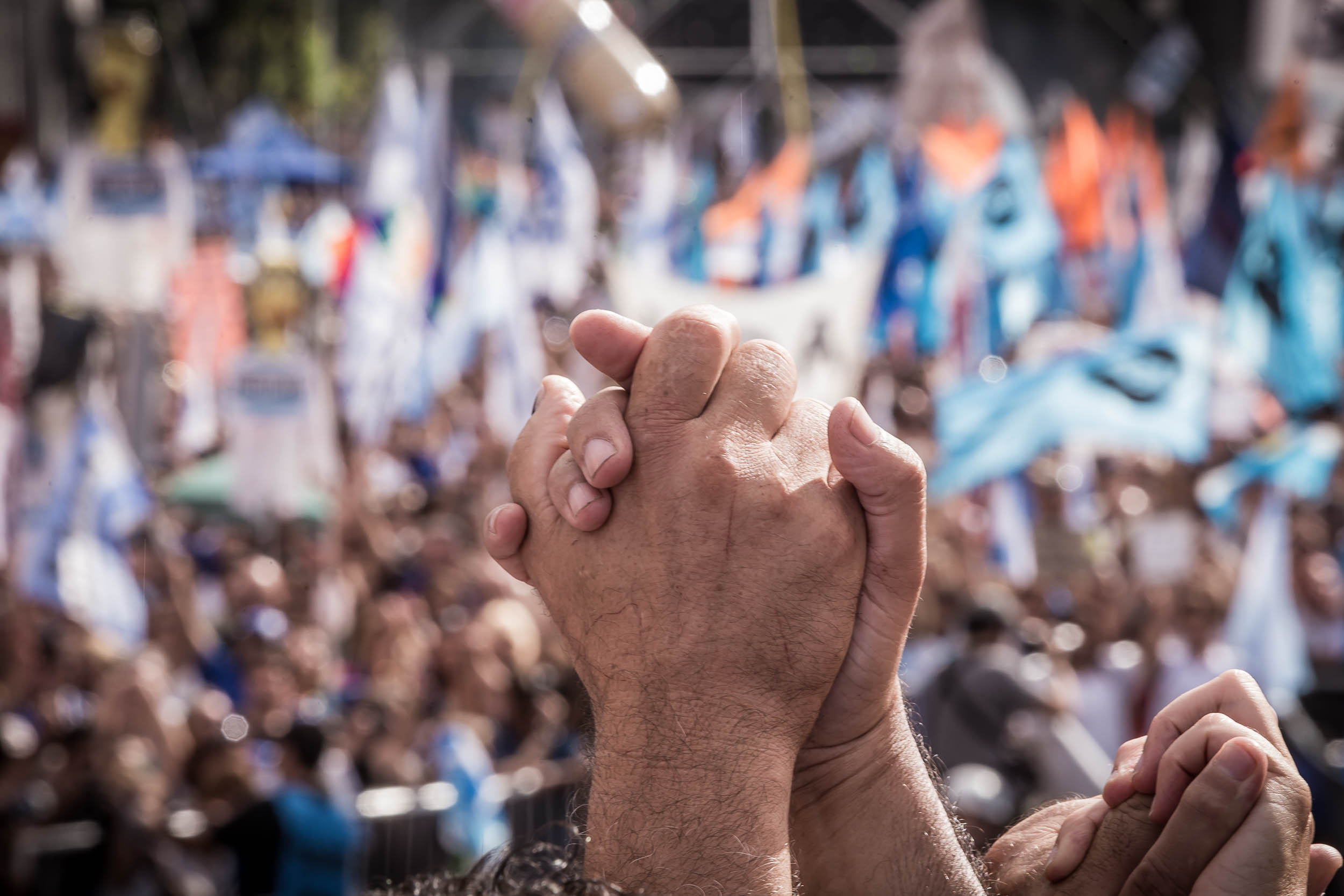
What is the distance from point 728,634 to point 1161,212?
435 inches

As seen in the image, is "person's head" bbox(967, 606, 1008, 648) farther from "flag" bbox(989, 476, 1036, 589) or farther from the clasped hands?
the clasped hands

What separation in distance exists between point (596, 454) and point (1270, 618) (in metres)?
6.63

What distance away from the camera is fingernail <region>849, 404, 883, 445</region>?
125 cm

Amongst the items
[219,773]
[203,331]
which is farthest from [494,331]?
[219,773]

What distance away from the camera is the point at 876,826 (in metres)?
1.43

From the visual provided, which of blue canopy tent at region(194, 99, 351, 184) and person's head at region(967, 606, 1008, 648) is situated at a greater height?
blue canopy tent at region(194, 99, 351, 184)

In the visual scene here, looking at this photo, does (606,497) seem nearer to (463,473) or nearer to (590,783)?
(590,783)

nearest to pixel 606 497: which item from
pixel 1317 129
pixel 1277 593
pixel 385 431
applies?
pixel 1277 593

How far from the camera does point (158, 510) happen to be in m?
→ 8.34

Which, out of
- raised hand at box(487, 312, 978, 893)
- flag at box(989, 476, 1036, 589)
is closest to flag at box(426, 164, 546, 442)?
flag at box(989, 476, 1036, 589)

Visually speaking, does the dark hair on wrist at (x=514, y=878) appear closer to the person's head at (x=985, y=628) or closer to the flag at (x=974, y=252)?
the person's head at (x=985, y=628)

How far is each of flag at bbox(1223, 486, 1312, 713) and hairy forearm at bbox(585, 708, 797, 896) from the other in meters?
6.08

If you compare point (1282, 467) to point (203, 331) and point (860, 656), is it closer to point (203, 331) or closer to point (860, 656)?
point (860, 656)

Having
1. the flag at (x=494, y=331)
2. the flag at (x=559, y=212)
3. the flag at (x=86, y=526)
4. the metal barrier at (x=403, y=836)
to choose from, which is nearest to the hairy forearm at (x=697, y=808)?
the metal barrier at (x=403, y=836)
